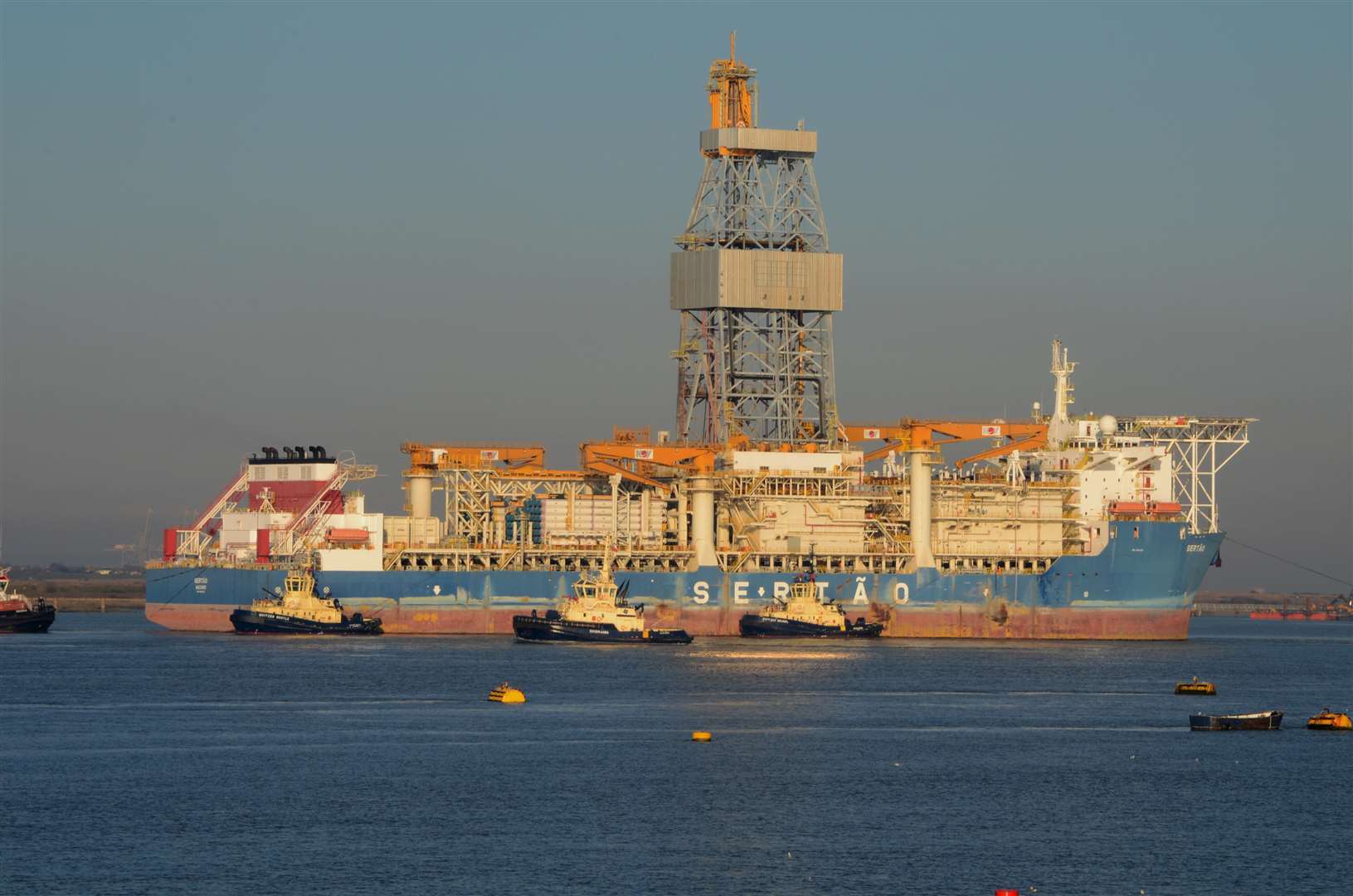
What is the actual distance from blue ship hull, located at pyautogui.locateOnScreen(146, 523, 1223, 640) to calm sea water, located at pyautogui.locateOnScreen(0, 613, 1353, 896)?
1342 centimetres

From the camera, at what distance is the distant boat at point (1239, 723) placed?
67938 millimetres

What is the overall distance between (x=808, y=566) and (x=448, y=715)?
1583 inches

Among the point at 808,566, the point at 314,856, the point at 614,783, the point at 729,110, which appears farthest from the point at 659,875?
the point at 729,110

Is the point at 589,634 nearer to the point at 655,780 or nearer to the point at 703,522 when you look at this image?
the point at 703,522

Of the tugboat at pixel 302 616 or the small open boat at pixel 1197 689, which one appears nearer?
the small open boat at pixel 1197 689

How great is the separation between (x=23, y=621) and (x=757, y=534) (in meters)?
44.7

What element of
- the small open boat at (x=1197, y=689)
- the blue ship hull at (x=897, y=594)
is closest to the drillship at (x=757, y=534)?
the blue ship hull at (x=897, y=594)

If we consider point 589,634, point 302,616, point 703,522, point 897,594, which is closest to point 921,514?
point 897,594

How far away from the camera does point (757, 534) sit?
107m

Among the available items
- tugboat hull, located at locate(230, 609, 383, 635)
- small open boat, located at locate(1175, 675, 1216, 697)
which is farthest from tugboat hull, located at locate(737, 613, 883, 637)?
small open boat, located at locate(1175, 675, 1216, 697)

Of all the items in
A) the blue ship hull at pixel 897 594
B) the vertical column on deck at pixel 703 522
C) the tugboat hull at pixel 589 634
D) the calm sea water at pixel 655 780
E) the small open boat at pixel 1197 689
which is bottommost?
the calm sea water at pixel 655 780

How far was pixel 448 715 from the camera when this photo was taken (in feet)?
225

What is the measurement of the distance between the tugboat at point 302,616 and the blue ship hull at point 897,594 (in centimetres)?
85

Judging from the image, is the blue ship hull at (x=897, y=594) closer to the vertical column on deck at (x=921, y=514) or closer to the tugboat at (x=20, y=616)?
the vertical column on deck at (x=921, y=514)
